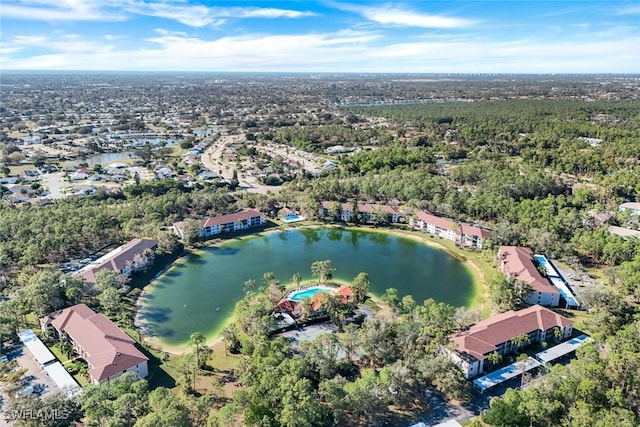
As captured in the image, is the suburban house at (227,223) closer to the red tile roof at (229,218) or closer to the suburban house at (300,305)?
the red tile roof at (229,218)

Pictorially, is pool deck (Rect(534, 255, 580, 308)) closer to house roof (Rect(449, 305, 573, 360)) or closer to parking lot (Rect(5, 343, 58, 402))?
house roof (Rect(449, 305, 573, 360))

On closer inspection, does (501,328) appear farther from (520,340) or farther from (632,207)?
(632,207)

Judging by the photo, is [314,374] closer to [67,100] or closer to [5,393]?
[5,393]

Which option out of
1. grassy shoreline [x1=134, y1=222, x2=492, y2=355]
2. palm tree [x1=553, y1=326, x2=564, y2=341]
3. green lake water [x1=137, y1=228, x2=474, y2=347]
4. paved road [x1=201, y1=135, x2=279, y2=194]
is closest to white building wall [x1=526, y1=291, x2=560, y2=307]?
grassy shoreline [x1=134, y1=222, x2=492, y2=355]

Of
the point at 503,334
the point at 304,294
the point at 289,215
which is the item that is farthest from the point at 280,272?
the point at 503,334

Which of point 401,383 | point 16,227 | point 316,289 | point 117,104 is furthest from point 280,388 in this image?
point 117,104

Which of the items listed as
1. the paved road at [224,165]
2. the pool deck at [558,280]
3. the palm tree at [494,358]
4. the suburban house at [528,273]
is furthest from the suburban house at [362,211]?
the palm tree at [494,358]
